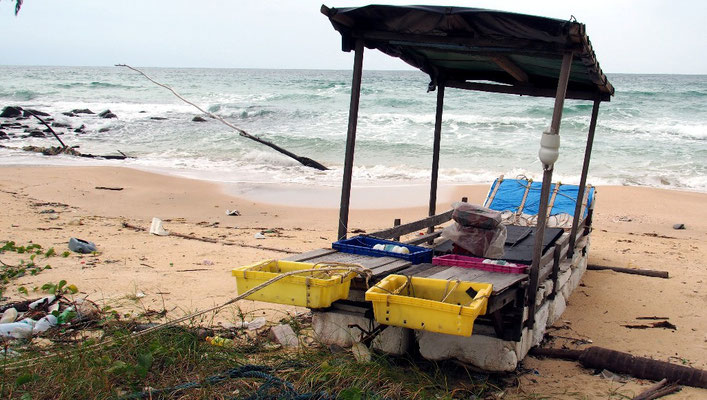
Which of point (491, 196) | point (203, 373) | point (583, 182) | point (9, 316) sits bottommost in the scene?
point (9, 316)

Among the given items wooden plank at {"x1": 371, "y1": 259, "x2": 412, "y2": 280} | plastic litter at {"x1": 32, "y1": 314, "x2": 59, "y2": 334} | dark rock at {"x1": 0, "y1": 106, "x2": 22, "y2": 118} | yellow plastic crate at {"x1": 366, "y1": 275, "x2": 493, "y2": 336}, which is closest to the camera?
yellow plastic crate at {"x1": 366, "y1": 275, "x2": 493, "y2": 336}

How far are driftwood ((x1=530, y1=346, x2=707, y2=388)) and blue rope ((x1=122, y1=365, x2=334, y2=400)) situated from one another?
7.19 feet

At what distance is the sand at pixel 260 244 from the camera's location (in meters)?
5.38

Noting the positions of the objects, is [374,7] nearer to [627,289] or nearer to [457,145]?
[627,289]

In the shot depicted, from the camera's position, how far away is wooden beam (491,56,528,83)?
18.2 feet

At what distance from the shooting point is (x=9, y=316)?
4953 mm

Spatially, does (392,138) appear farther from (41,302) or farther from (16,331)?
(16,331)

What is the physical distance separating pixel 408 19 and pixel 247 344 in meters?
2.75

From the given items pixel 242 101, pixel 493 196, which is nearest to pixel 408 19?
pixel 493 196

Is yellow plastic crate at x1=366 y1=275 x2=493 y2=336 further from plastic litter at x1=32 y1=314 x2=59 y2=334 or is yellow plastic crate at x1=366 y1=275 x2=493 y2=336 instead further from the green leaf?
plastic litter at x1=32 y1=314 x2=59 y2=334

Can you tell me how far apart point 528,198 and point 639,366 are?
380 cm

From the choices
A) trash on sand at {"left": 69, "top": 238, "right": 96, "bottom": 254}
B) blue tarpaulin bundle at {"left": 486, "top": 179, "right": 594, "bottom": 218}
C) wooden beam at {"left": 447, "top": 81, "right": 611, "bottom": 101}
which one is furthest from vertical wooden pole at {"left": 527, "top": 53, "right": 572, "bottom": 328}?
trash on sand at {"left": 69, "top": 238, "right": 96, "bottom": 254}

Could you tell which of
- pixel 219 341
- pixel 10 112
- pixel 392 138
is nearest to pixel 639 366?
pixel 219 341

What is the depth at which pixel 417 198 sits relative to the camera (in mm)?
13180
